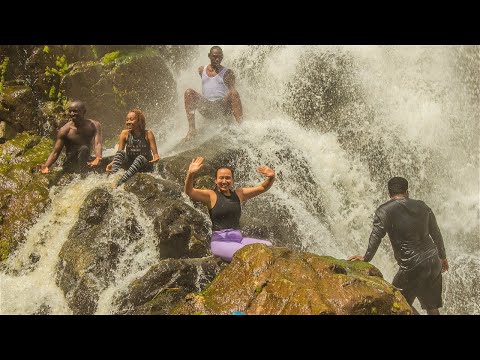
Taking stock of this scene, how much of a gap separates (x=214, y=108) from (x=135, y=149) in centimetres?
242

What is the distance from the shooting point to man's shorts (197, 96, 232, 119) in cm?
911

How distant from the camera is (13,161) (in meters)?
8.23

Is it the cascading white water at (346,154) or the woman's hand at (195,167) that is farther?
the cascading white water at (346,154)

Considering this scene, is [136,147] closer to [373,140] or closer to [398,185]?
[398,185]

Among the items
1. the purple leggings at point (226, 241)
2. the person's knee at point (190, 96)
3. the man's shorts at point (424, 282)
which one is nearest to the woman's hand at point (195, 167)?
the purple leggings at point (226, 241)

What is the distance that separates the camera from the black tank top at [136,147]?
23.9 ft

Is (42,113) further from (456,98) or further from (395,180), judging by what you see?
(456,98)

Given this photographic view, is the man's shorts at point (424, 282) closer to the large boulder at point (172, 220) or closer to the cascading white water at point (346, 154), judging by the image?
the cascading white water at point (346, 154)

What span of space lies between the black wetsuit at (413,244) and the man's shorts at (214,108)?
4808 millimetres

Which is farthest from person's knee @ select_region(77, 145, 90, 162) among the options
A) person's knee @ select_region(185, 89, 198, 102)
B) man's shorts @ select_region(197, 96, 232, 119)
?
man's shorts @ select_region(197, 96, 232, 119)

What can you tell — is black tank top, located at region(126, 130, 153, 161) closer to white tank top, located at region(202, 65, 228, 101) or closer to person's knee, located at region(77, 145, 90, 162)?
person's knee, located at region(77, 145, 90, 162)

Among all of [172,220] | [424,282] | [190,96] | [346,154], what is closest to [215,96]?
[190,96]

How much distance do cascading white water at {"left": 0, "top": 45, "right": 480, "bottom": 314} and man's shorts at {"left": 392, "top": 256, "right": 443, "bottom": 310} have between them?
6.68ft

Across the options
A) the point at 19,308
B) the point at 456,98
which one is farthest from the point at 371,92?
the point at 19,308
